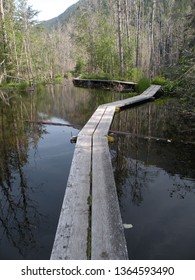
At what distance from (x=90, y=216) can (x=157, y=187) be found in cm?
212

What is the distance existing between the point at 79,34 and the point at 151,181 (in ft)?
114

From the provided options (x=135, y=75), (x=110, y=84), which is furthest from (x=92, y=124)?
(x=110, y=84)

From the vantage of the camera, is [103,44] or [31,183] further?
[103,44]

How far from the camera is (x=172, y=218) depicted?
12.3ft

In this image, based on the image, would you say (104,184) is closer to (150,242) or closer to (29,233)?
(150,242)

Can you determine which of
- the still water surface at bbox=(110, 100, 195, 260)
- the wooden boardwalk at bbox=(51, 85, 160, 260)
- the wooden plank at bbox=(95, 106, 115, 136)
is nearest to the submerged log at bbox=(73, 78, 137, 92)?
the wooden plank at bbox=(95, 106, 115, 136)

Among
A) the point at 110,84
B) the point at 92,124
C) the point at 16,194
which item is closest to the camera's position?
the point at 16,194

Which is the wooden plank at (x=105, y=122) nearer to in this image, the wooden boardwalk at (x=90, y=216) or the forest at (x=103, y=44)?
the wooden boardwalk at (x=90, y=216)

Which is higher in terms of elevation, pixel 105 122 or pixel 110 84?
pixel 110 84

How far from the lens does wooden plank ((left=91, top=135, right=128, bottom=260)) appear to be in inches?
95.7

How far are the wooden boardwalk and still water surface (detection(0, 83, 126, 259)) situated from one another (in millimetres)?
554

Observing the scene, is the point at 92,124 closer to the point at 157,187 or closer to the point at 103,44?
the point at 157,187

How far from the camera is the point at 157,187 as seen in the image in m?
4.70

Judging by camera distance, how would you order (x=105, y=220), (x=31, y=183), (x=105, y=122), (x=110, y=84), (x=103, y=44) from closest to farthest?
(x=105, y=220)
(x=31, y=183)
(x=105, y=122)
(x=110, y=84)
(x=103, y=44)
